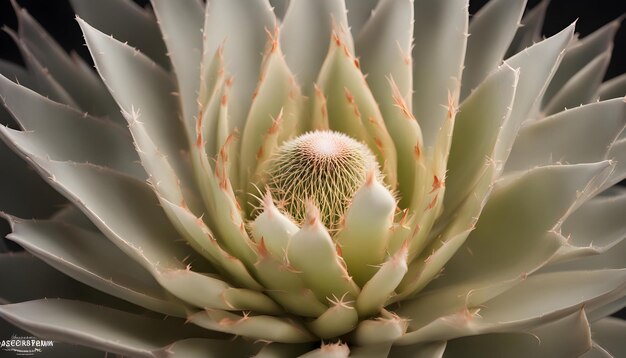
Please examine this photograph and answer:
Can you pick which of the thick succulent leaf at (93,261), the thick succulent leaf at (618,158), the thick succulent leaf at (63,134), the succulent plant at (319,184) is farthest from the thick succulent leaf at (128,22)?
the thick succulent leaf at (618,158)

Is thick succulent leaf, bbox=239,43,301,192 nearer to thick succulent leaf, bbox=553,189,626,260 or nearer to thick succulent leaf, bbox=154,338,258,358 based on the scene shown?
thick succulent leaf, bbox=154,338,258,358

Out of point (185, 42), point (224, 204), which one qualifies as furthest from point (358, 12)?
point (224, 204)

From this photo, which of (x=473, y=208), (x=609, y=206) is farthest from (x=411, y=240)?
(x=609, y=206)

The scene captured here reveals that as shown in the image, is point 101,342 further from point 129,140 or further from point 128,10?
point 128,10

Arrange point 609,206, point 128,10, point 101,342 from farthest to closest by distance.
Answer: point 128,10
point 609,206
point 101,342

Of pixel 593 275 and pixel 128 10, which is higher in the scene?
pixel 128 10

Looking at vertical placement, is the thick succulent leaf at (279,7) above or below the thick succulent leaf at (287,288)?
above

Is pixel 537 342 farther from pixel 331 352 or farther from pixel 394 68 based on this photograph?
pixel 394 68

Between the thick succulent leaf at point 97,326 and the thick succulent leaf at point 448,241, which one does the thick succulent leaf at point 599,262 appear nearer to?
the thick succulent leaf at point 448,241
